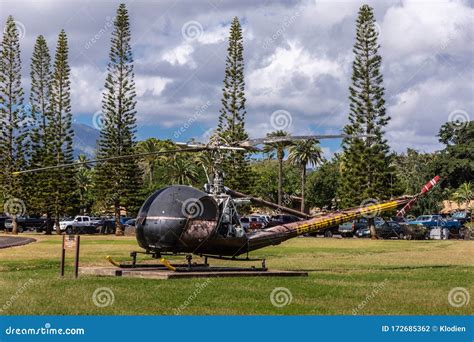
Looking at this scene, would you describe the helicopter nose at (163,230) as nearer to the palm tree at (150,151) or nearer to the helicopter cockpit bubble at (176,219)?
the helicopter cockpit bubble at (176,219)

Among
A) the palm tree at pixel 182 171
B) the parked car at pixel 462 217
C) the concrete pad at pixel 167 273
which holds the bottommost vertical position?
the concrete pad at pixel 167 273

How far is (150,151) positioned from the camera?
318ft

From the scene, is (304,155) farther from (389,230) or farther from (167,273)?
(167,273)

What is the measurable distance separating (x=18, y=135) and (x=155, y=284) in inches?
1883

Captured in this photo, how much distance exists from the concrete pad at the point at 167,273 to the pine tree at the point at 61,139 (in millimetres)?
44225

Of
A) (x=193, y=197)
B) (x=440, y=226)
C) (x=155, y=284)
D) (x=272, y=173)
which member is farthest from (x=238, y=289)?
(x=272, y=173)

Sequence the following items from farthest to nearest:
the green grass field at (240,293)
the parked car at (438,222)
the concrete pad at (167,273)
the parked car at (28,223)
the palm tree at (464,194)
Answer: the palm tree at (464,194) → the parked car at (28,223) → the parked car at (438,222) → the concrete pad at (167,273) → the green grass field at (240,293)

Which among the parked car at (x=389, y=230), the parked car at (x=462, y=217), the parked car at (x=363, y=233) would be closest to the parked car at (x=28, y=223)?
the parked car at (x=363, y=233)

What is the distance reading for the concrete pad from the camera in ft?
54.6

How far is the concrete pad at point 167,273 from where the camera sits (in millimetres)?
16641

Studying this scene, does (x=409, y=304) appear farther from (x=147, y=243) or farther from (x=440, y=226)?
(x=440, y=226)

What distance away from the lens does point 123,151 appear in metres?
62.5

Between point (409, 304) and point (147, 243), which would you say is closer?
point (409, 304)

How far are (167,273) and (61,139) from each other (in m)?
47.2
